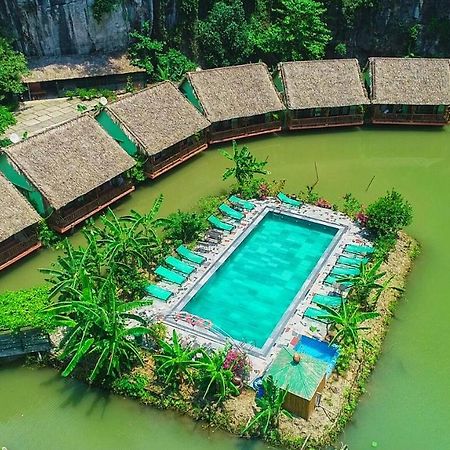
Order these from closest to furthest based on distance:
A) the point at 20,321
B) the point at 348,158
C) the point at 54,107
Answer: the point at 20,321 < the point at 348,158 < the point at 54,107

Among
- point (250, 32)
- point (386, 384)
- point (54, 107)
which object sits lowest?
point (386, 384)

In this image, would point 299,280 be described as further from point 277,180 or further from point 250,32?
point 250,32

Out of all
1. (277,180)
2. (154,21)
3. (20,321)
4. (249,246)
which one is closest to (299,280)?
(249,246)

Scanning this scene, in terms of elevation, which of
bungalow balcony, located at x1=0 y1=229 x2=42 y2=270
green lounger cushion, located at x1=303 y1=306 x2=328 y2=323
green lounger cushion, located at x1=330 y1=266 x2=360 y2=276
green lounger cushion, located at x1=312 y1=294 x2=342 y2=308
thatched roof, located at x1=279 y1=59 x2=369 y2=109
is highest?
thatched roof, located at x1=279 y1=59 x2=369 y2=109

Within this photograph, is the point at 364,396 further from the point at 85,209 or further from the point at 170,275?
the point at 85,209

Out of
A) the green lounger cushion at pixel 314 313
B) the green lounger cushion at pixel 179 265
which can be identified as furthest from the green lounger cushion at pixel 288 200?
the green lounger cushion at pixel 314 313

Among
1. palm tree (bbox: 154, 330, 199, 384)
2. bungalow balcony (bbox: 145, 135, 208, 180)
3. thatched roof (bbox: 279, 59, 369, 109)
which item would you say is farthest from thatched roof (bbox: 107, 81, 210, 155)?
palm tree (bbox: 154, 330, 199, 384)

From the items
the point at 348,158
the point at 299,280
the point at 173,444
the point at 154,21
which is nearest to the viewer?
the point at 173,444

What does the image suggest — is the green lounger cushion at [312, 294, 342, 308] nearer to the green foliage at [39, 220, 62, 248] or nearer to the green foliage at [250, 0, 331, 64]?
the green foliage at [39, 220, 62, 248]

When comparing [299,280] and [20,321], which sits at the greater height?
[20,321]
